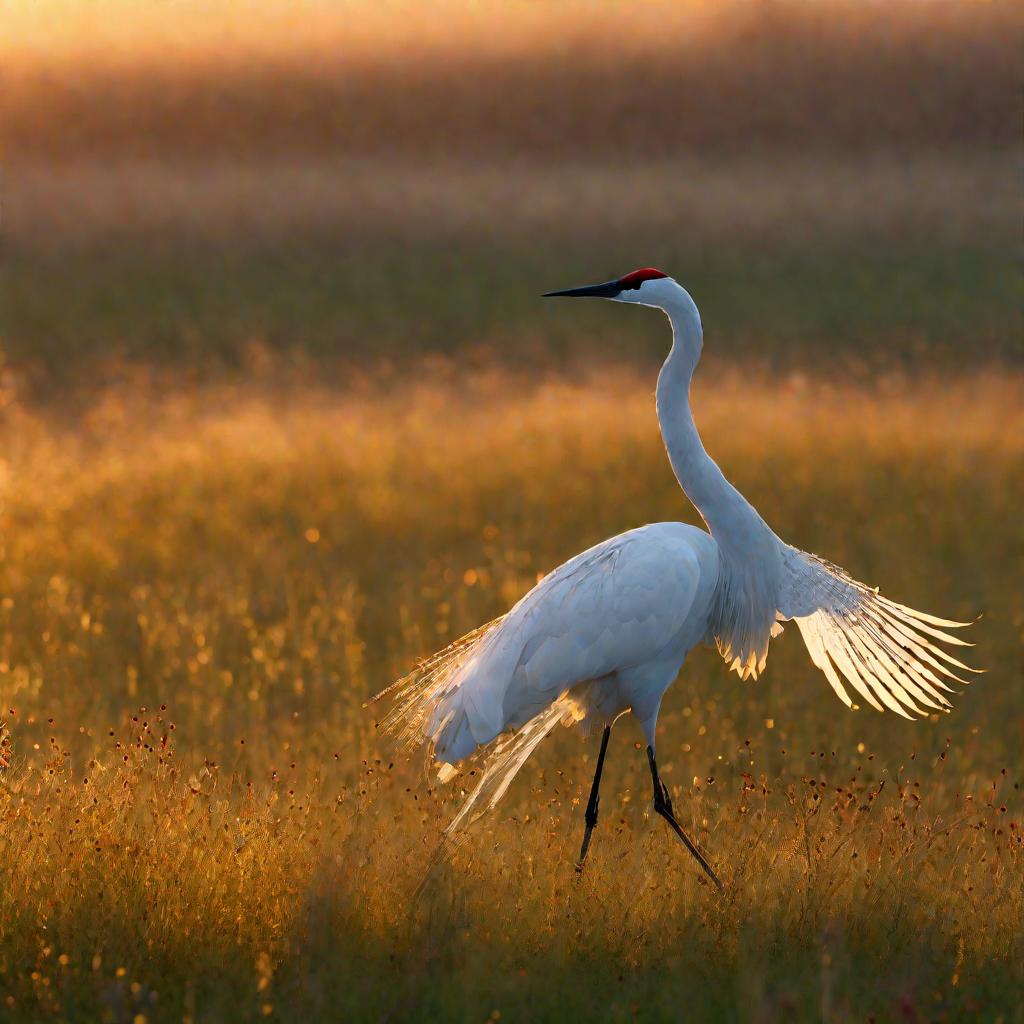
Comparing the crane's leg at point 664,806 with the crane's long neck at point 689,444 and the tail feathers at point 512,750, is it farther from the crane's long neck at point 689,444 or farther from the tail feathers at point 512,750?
the crane's long neck at point 689,444

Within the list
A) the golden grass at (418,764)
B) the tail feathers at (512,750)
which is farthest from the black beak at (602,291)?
the golden grass at (418,764)

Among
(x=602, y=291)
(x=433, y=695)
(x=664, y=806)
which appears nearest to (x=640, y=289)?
(x=602, y=291)

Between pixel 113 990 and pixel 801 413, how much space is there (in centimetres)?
1089

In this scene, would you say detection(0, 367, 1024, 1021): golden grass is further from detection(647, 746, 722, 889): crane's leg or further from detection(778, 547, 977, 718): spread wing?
detection(778, 547, 977, 718): spread wing

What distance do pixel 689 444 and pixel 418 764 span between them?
7.02 feet

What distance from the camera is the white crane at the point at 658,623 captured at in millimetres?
5602

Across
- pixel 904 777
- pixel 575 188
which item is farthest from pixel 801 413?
pixel 575 188

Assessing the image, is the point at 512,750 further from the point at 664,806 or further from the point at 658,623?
the point at 658,623

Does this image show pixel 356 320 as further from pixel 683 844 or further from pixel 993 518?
pixel 683 844

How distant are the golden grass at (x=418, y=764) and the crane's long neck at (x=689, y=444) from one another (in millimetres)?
1170

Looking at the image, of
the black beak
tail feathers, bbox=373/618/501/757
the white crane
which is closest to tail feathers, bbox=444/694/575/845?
the white crane

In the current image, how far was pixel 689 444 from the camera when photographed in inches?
223

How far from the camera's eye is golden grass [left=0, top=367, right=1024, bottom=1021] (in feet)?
14.9

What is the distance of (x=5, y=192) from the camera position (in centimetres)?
2700
